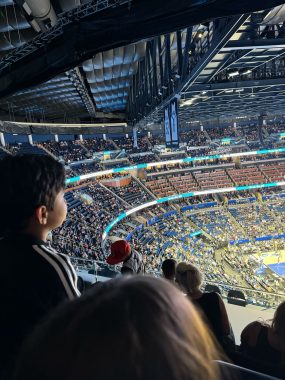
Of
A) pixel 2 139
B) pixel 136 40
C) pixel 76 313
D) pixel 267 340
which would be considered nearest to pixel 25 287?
pixel 76 313

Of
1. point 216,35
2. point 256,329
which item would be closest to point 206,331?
point 256,329

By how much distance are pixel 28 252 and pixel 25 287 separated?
163 mm

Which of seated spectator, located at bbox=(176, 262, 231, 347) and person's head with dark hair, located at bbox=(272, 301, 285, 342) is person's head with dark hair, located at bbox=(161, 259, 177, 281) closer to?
seated spectator, located at bbox=(176, 262, 231, 347)

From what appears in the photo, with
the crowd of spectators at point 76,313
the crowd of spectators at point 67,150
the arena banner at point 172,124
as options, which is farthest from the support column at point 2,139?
the crowd of spectators at point 76,313

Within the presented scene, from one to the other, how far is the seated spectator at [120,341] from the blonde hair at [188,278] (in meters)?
2.10

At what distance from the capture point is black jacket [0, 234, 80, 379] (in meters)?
1.07

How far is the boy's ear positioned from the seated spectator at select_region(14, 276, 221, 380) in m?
0.79

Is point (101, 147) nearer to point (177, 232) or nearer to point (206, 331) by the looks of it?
point (177, 232)

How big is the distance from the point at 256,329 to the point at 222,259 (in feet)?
86.6

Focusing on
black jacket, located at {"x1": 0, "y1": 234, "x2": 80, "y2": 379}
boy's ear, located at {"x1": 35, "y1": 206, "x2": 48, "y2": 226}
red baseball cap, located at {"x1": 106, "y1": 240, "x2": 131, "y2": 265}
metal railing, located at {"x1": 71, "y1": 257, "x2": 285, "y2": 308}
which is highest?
boy's ear, located at {"x1": 35, "y1": 206, "x2": 48, "y2": 226}

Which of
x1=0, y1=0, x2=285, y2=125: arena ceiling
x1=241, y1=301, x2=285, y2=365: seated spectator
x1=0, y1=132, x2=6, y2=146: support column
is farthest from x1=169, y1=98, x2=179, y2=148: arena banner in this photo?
x1=0, y1=132, x2=6, y2=146: support column

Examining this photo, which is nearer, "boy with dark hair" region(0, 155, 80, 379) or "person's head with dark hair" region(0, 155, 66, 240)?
"boy with dark hair" region(0, 155, 80, 379)

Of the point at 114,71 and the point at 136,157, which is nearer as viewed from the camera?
the point at 114,71

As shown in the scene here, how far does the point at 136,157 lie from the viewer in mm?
39031
